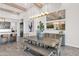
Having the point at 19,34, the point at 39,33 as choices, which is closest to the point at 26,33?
the point at 19,34

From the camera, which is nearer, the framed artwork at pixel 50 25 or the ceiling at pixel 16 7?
the ceiling at pixel 16 7

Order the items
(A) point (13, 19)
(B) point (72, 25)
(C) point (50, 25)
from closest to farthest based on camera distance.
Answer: (A) point (13, 19)
(C) point (50, 25)
(B) point (72, 25)

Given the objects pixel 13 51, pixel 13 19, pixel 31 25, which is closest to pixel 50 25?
pixel 31 25

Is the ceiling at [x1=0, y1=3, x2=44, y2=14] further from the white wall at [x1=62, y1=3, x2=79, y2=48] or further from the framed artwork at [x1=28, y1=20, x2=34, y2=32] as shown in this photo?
the white wall at [x1=62, y1=3, x2=79, y2=48]

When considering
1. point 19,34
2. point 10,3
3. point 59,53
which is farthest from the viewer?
point 19,34

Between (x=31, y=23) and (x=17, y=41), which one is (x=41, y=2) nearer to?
(x=31, y=23)

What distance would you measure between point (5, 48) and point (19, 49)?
297mm

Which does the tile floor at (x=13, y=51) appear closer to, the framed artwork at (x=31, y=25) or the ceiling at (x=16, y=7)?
the framed artwork at (x=31, y=25)

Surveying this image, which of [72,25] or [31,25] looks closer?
[31,25]

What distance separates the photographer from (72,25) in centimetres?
267

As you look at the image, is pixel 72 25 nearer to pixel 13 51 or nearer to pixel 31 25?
pixel 31 25

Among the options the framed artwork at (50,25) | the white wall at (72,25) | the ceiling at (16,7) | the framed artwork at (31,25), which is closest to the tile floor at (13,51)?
the white wall at (72,25)

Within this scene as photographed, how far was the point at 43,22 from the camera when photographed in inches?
86.7

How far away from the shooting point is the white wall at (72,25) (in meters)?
2.21
